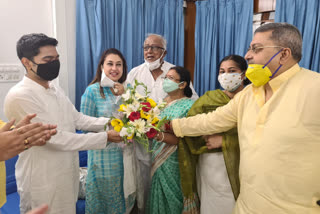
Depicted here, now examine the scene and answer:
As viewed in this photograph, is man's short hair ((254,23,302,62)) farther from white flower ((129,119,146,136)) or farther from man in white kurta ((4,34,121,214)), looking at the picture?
man in white kurta ((4,34,121,214))

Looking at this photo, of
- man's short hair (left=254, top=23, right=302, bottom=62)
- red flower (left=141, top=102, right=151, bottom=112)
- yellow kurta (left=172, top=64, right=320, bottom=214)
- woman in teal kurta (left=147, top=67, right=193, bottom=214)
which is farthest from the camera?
woman in teal kurta (left=147, top=67, right=193, bottom=214)

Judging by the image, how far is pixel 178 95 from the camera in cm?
242

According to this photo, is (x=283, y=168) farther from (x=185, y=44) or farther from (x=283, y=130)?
(x=185, y=44)

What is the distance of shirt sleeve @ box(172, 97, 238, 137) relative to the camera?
1.82m

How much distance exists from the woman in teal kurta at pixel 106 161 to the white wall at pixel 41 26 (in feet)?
4.32

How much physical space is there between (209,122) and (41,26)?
2.59 m

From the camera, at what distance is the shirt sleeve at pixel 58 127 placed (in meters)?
1.64

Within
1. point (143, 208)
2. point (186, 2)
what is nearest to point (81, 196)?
point (143, 208)

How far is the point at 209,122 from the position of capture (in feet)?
6.31

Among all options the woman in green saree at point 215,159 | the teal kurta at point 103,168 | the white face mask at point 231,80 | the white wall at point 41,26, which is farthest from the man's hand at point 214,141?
the white wall at point 41,26

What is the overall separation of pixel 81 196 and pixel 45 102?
1.45 metres

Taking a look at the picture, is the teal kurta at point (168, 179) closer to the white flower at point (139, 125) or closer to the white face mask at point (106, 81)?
the white flower at point (139, 125)

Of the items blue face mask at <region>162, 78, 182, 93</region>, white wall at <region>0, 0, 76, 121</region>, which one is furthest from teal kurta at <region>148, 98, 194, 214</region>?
white wall at <region>0, 0, 76, 121</region>

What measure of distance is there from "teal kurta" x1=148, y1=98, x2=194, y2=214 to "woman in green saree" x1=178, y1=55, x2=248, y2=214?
0.29ft
